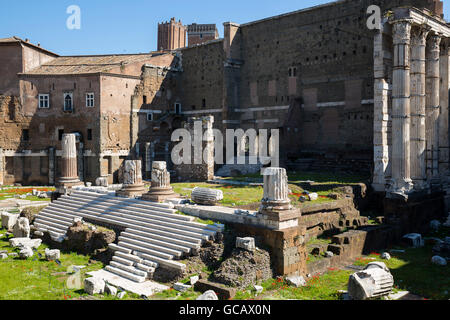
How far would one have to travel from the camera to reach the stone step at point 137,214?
39.8 feet

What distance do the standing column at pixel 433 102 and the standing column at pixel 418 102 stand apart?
48.2 inches

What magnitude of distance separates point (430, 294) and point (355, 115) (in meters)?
16.6

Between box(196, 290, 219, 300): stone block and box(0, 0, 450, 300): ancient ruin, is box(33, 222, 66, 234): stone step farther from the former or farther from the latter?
box(196, 290, 219, 300): stone block

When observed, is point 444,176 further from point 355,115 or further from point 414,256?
point 414,256

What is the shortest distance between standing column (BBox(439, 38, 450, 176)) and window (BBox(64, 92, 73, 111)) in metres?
25.1

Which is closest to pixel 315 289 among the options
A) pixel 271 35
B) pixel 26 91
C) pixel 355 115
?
pixel 355 115

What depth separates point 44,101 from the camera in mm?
32250

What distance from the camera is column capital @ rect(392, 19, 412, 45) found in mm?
17656

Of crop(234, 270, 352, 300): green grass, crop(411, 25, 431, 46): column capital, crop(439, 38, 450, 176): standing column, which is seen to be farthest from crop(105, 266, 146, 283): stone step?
crop(439, 38, 450, 176): standing column

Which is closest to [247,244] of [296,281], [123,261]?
[296,281]

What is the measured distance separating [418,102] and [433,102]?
175 centimetres

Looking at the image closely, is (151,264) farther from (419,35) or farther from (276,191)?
(419,35)

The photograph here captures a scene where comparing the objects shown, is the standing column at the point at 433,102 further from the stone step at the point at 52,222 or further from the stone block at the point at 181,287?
the stone step at the point at 52,222

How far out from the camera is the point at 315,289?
10.3 metres
